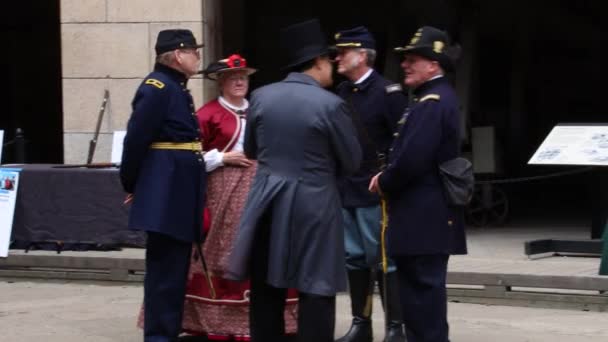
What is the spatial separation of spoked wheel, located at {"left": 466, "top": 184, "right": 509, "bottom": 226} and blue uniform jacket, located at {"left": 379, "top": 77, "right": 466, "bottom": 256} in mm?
8796

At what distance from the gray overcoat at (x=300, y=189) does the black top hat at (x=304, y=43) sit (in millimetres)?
134

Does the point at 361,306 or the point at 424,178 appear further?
the point at 361,306

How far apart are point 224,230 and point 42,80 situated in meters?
17.3

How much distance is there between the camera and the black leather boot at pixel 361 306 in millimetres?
8000

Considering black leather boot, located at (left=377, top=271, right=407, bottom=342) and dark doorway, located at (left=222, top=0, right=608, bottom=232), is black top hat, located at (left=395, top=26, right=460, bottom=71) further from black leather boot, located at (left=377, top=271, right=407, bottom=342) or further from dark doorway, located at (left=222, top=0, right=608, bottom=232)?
dark doorway, located at (left=222, top=0, right=608, bottom=232)

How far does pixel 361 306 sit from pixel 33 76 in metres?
17.6

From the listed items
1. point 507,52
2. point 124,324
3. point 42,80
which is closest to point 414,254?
point 124,324

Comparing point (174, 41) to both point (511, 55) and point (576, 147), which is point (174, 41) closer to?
point (576, 147)

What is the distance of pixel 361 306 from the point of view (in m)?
8.01

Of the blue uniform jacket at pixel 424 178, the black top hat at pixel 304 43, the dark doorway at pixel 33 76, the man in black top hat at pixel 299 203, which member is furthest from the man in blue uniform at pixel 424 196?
the dark doorway at pixel 33 76

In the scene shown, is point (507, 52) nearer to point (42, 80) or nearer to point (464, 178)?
point (42, 80)

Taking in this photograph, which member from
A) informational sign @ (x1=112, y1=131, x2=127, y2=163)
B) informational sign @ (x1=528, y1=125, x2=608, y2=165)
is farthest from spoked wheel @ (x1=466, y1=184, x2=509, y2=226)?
informational sign @ (x1=112, y1=131, x2=127, y2=163)

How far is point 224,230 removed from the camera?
314 inches

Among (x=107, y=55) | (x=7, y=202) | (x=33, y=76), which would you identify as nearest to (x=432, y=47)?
(x=7, y=202)
